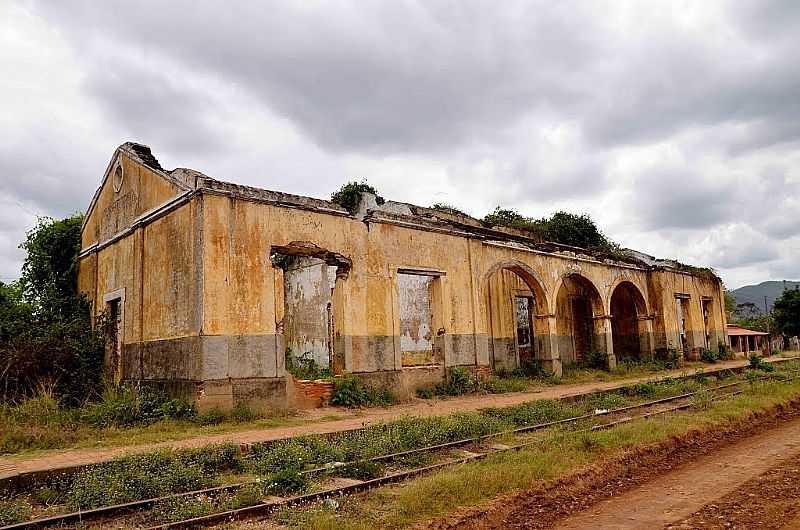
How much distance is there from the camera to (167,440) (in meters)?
9.55

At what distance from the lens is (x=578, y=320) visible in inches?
945

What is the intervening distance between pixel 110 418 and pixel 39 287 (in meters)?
9.33

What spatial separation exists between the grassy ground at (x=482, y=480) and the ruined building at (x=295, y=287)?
5818 millimetres

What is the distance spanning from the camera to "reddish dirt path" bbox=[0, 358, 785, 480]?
7973 millimetres

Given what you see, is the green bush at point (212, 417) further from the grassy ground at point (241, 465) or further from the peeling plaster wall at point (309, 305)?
the peeling plaster wall at point (309, 305)

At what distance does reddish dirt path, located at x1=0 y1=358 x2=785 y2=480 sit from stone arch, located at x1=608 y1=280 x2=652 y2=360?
892cm

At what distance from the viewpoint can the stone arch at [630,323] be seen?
964 inches

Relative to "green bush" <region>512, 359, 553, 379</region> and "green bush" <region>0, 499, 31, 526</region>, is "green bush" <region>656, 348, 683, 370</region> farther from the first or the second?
"green bush" <region>0, 499, 31, 526</region>

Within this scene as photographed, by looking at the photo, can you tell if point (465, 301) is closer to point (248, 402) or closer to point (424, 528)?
point (248, 402)

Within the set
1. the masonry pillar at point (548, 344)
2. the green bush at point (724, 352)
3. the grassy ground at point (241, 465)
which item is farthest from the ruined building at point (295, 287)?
the green bush at point (724, 352)

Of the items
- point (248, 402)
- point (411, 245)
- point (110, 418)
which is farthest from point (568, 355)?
point (110, 418)

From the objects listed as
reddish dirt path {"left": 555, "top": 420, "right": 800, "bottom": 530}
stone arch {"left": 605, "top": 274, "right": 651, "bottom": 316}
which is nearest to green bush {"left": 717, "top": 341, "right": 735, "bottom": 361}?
stone arch {"left": 605, "top": 274, "right": 651, "bottom": 316}

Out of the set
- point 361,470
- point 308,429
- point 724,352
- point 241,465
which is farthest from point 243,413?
point 724,352

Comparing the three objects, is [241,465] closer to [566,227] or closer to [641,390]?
[641,390]
